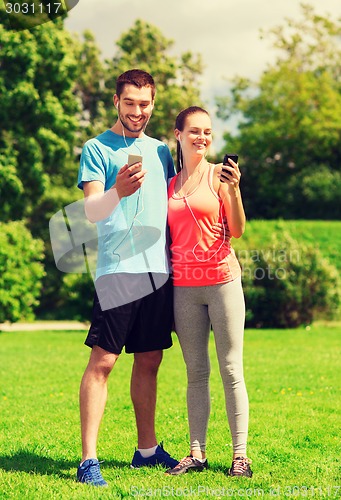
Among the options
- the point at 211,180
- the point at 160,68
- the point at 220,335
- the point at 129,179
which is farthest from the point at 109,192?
the point at 160,68

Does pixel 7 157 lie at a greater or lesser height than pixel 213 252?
greater

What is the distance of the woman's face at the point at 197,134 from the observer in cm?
486

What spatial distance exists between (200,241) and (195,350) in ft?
2.31

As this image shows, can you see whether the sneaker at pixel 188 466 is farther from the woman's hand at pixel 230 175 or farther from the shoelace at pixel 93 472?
the woman's hand at pixel 230 175

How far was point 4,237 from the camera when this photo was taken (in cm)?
1817

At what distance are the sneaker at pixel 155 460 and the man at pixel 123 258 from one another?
1.90 ft

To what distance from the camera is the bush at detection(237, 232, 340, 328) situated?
1717 centimetres

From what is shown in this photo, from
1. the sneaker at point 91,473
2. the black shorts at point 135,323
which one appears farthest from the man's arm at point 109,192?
the sneaker at point 91,473

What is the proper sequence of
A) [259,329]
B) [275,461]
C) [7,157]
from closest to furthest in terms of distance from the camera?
1. [275,461]
2. [259,329]
3. [7,157]

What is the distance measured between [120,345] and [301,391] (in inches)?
178

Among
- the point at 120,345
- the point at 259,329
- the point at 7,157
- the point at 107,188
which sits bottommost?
the point at 259,329

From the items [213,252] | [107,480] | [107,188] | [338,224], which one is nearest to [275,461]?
[107,480]

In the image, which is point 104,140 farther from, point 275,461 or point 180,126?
point 275,461

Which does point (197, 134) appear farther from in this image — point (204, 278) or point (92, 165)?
point (204, 278)
